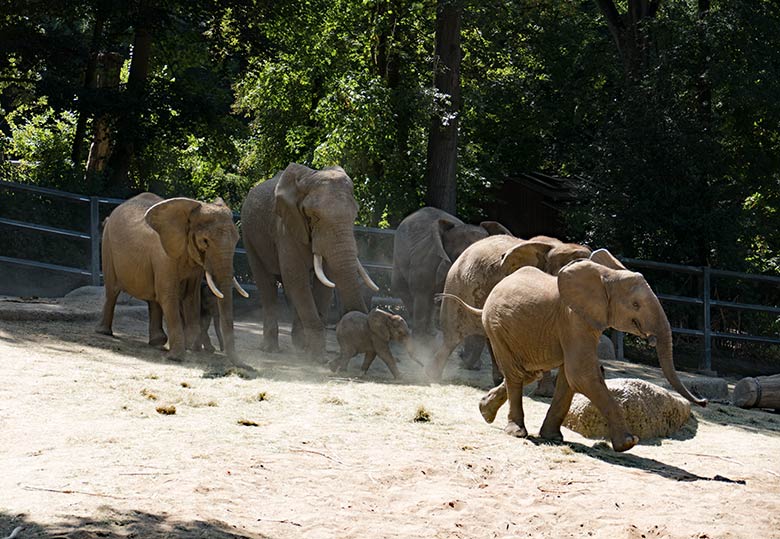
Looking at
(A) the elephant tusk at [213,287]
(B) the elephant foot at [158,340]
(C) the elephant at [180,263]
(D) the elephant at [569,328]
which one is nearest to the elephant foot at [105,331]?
(C) the elephant at [180,263]

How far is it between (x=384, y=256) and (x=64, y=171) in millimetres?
5787

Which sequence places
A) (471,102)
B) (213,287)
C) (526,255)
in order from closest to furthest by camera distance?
(526,255) → (213,287) → (471,102)

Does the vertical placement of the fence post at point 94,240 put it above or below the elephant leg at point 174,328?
above

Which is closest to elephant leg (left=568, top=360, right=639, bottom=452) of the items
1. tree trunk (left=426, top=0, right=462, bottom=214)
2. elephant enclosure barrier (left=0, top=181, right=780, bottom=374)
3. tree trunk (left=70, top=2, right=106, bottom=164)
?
elephant enclosure barrier (left=0, top=181, right=780, bottom=374)

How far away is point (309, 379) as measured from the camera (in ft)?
37.1

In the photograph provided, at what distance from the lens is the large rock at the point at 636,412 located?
9367 mm

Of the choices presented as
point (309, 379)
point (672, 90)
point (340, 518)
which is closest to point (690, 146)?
point (672, 90)

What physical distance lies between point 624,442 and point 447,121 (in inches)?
453

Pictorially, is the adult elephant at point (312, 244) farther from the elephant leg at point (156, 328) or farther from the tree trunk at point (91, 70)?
the tree trunk at point (91, 70)

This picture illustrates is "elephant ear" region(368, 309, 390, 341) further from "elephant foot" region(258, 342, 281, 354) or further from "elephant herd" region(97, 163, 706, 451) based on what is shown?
"elephant foot" region(258, 342, 281, 354)

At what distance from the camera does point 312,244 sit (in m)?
13.0

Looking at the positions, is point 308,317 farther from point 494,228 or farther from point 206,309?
point 494,228

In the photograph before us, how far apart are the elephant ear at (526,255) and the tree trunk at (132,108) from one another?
33.6 feet

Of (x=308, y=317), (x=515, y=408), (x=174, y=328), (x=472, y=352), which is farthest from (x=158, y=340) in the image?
(x=515, y=408)
